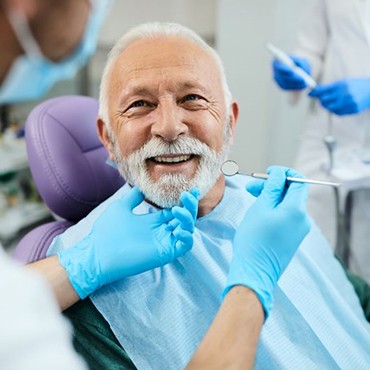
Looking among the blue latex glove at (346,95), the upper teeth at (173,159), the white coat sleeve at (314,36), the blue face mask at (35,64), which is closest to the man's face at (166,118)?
the upper teeth at (173,159)

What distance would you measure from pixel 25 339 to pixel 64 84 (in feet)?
8.73

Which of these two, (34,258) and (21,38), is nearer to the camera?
(21,38)

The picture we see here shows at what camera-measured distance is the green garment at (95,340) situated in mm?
1087

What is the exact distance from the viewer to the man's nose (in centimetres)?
117

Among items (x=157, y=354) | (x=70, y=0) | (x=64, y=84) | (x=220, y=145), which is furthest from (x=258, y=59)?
(x=70, y=0)

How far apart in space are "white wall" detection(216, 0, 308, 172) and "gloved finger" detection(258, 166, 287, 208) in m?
1.53

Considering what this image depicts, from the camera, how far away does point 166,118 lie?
3.89ft

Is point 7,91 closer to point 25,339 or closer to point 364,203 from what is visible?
point 25,339

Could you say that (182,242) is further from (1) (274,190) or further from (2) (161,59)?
(2) (161,59)

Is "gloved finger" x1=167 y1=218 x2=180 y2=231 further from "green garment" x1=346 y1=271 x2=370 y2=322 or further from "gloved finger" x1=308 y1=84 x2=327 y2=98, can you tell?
"gloved finger" x1=308 y1=84 x2=327 y2=98

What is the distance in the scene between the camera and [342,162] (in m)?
1.85

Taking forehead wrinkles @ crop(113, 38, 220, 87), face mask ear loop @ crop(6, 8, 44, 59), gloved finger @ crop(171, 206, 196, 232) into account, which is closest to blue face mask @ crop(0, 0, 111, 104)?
face mask ear loop @ crop(6, 8, 44, 59)

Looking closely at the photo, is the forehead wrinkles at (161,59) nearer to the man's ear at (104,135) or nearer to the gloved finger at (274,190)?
the man's ear at (104,135)

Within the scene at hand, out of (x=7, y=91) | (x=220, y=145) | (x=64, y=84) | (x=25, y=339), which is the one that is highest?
(x=7, y=91)
